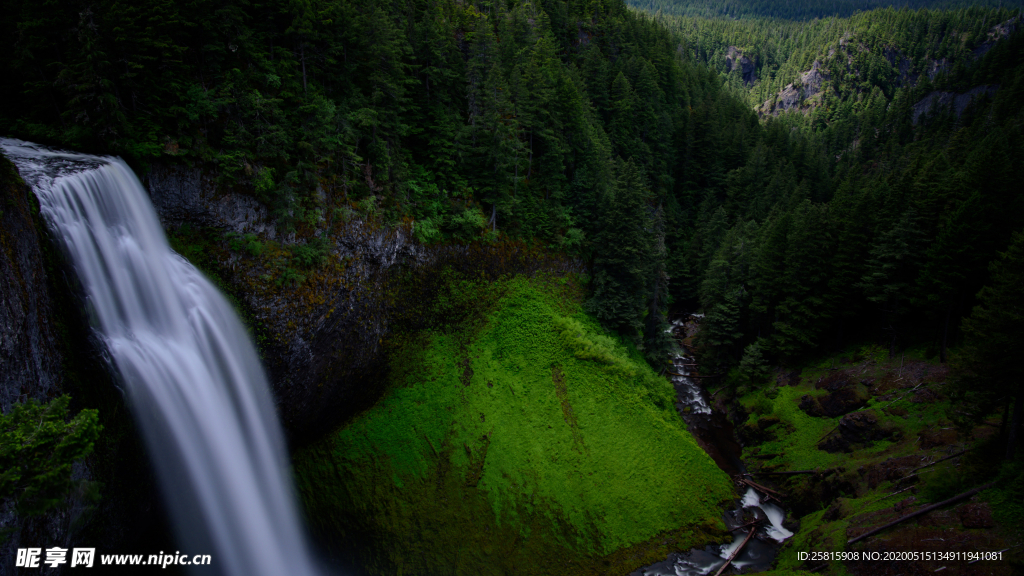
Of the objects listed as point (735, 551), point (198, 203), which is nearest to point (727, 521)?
point (735, 551)

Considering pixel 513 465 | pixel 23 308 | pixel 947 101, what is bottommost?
pixel 513 465

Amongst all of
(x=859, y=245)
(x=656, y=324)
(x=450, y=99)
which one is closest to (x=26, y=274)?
(x=450, y=99)

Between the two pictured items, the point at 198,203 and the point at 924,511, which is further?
the point at 198,203

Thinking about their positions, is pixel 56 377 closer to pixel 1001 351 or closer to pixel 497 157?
pixel 497 157

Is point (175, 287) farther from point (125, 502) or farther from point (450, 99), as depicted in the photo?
point (450, 99)

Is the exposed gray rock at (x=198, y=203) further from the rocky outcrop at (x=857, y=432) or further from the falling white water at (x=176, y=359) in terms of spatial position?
the rocky outcrop at (x=857, y=432)

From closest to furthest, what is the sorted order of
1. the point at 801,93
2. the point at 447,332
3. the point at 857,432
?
the point at 857,432 < the point at 447,332 < the point at 801,93
